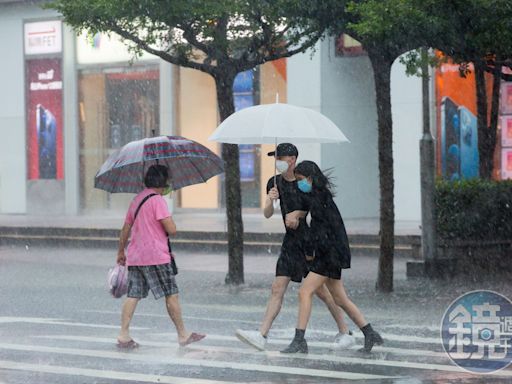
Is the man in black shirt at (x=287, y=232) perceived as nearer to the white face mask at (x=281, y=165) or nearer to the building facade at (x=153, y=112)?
the white face mask at (x=281, y=165)

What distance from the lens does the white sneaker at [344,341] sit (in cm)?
1024

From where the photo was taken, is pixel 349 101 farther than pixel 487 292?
Yes

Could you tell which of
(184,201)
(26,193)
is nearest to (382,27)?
(184,201)

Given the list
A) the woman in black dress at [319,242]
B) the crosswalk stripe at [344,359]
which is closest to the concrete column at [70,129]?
the crosswalk stripe at [344,359]

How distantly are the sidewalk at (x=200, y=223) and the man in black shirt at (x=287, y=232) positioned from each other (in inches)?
430

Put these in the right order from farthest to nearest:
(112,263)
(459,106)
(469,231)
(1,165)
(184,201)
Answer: (1,165)
(184,201)
(459,106)
(112,263)
(469,231)

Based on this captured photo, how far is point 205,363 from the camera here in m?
9.47

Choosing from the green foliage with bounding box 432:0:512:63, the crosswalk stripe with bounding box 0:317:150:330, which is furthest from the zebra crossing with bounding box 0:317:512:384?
the green foliage with bounding box 432:0:512:63

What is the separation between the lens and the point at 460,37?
13.6 m

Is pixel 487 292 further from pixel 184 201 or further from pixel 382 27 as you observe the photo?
pixel 184 201

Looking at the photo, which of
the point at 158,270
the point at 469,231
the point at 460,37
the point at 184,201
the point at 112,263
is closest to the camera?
the point at 158,270

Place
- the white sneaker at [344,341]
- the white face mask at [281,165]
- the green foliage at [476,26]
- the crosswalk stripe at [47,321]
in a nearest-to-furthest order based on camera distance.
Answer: the white face mask at [281,165], the white sneaker at [344,341], the crosswalk stripe at [47,321], the green foliage at [476,26]

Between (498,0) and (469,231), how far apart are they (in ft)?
15.6

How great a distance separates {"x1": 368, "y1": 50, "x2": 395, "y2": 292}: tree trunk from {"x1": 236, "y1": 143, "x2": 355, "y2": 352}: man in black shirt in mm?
4899
